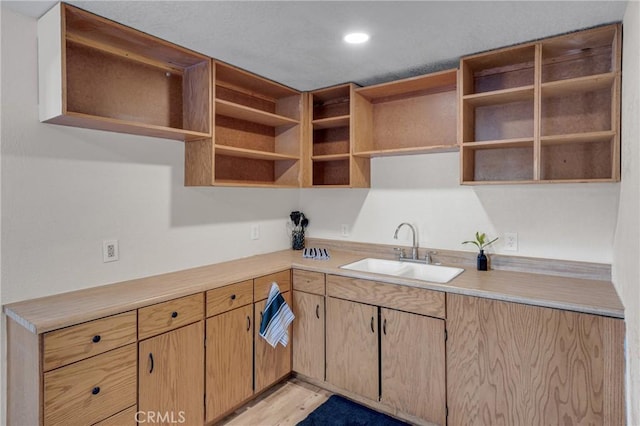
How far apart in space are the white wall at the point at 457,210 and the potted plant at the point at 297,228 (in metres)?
0.09

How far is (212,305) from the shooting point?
2.12m

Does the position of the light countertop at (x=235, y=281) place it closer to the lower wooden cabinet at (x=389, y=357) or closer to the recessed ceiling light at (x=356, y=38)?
the lower wooden cabinet at (x=389, y=357)

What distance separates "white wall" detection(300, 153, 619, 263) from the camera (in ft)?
7.07

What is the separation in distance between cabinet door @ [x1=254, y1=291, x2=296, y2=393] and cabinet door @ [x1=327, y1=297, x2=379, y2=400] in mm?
326

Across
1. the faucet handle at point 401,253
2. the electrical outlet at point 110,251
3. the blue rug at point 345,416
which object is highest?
the electrical outlet at point 110,251

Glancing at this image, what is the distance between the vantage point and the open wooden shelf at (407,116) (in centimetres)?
257

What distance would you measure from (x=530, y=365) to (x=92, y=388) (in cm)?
205

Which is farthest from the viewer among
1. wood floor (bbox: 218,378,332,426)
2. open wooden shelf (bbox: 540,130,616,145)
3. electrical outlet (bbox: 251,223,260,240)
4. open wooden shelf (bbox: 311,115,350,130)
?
electrical outlet (bbox: 251,223,260,240)

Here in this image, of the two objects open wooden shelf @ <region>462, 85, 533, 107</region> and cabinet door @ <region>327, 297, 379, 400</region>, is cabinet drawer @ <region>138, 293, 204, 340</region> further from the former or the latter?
open wooden shelf @ <region>462, 85, 533, 107</region>

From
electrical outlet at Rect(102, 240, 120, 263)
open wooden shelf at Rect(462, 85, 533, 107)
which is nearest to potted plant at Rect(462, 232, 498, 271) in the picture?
open wooden shelf at Rect(462, 85, 533, 107)

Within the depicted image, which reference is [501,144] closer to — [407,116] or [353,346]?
[407,116]

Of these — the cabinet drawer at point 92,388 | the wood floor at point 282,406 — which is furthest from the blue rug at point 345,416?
the cabinet drawer at point 92,388

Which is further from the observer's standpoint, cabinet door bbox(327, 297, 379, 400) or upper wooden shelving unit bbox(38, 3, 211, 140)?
cabinet door bbox(327, 297, 379, 400)

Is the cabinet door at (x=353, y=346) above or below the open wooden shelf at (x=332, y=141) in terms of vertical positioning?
below
